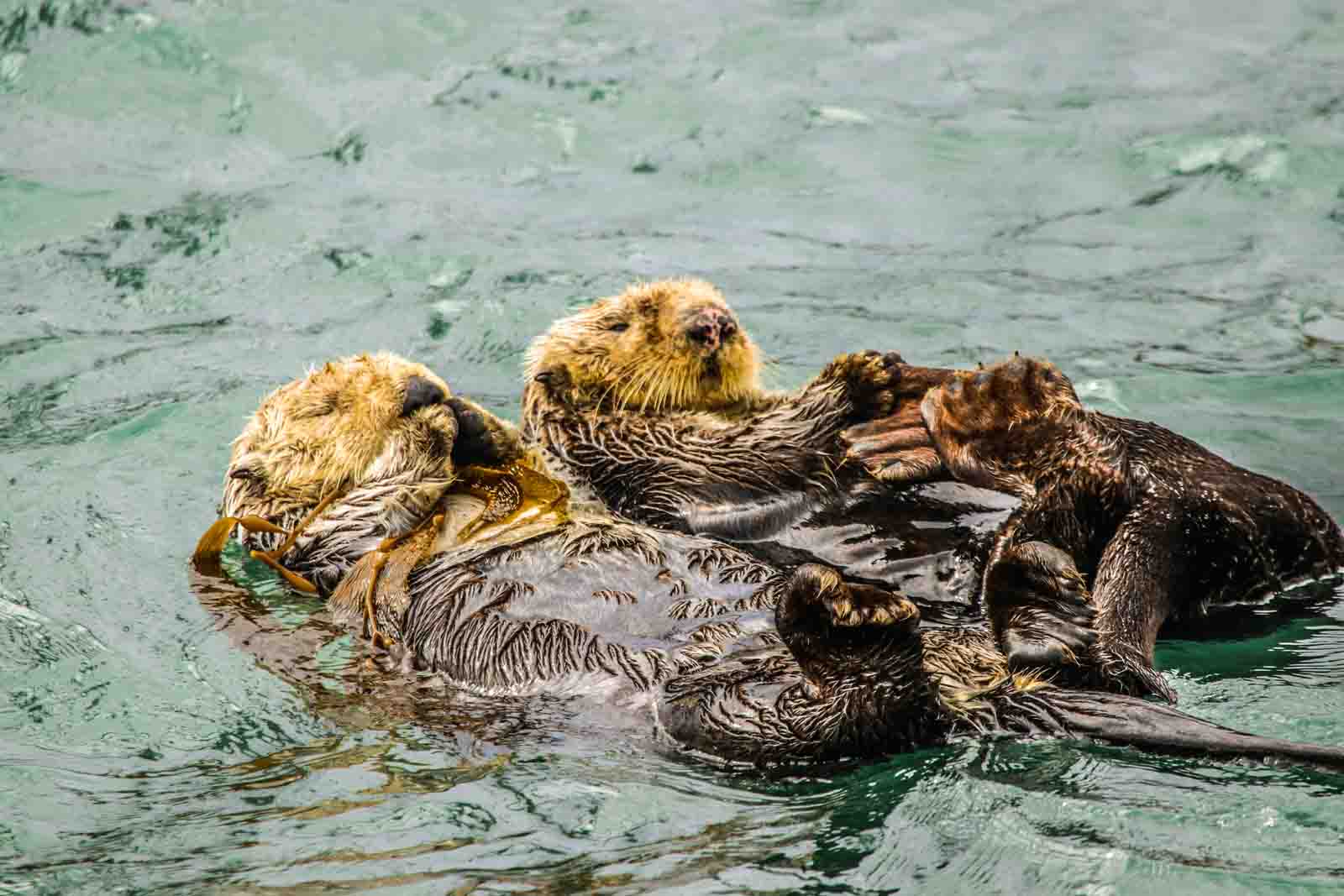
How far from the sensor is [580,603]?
159 inches

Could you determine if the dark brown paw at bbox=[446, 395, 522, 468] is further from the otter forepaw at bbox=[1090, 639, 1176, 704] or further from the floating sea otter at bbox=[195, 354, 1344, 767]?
the otter forepaw at bbox=[1090, 639, 1176, 704]

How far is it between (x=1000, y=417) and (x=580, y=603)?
4.31 ft

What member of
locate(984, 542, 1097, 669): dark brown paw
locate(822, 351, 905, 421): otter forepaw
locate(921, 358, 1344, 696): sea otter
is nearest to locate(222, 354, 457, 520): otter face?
locate(822, 351, 905, 421): otter forepaw

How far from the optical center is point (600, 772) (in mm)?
3529

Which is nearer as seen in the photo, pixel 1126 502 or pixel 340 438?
pixel 1126 502

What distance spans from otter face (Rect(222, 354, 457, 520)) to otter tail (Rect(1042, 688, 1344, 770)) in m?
2.22

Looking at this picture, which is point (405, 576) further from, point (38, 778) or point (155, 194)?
point (155, 194)

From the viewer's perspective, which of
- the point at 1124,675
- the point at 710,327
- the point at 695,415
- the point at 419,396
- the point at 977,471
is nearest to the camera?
the point at 1124,675

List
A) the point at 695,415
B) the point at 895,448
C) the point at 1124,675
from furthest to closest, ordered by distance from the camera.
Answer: the point at 695,415, the point at 895,448, the point at 1124,675

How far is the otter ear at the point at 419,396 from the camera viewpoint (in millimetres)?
4840

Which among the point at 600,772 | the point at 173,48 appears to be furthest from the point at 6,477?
the point at 173,48

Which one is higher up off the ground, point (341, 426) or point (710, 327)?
point (710, 327)

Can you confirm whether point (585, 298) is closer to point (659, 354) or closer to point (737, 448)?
point (659, 354)

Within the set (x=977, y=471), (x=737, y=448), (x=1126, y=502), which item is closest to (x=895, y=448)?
(x=977, y=471)
